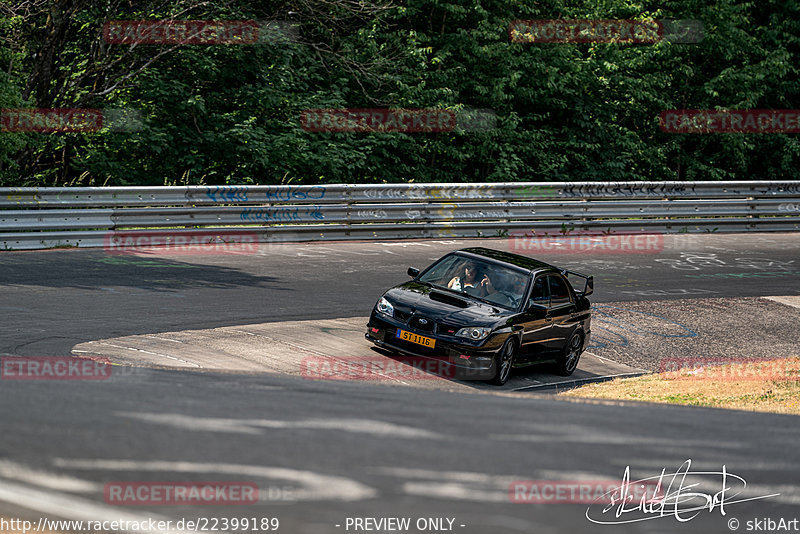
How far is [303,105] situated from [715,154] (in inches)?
574

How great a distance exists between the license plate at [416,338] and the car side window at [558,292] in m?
2.12

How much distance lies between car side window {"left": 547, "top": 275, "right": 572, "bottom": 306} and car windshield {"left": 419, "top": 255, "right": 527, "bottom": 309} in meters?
0.53

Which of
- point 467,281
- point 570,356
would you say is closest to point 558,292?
point 570,356

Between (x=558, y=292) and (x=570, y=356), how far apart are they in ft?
2.90

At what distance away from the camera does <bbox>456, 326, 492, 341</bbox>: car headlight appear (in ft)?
33.1

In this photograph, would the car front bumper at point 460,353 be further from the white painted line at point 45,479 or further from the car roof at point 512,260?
the white painted line at point 45,479

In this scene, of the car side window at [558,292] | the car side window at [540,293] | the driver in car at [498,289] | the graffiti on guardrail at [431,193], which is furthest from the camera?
the graffiti on guardrail at [431,193]

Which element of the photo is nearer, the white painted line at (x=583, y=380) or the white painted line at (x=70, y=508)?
the white painted line at (x=70, y=508)

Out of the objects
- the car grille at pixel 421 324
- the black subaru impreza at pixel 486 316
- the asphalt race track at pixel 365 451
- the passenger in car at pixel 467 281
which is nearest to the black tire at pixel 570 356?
the black subaru impreza at pixel 486 316

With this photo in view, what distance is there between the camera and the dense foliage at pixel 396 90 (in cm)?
1948

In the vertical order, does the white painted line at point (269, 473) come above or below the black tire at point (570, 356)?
above

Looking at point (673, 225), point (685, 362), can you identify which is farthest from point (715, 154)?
point (685, 362)

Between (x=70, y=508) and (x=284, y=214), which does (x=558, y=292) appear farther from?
(x=70, y=508)

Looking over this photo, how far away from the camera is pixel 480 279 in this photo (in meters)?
11.5
